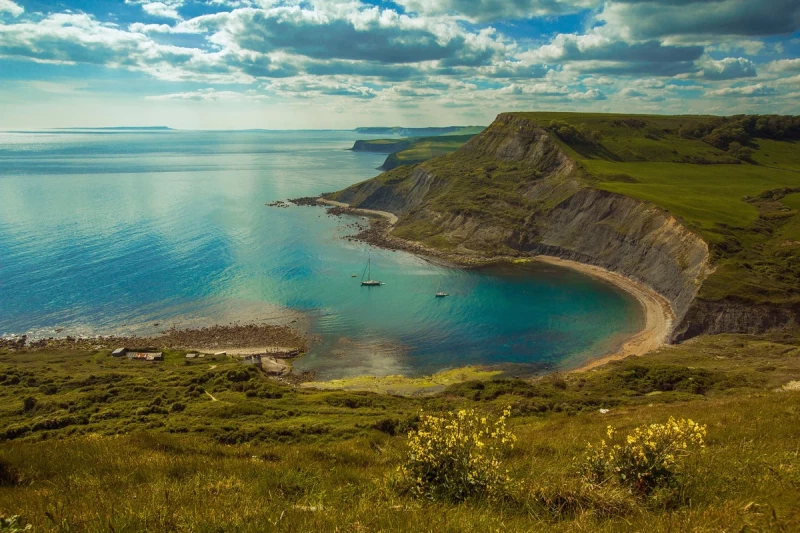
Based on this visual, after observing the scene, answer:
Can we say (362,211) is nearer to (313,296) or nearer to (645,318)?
(313,296)

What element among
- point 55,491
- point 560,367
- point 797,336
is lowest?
point 560,367

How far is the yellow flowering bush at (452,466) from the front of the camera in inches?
442

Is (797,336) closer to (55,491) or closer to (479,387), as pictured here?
(479,387)

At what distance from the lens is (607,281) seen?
311 feet

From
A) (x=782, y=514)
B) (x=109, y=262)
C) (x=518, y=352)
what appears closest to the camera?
(x=782, y=514)

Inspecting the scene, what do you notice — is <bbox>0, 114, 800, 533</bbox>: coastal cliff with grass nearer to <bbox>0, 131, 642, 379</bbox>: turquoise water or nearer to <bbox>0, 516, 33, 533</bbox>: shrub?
<bbox>0, 516, 33, 533</bbox>: shrub

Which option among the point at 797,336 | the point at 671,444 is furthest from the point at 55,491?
the point at 797,336

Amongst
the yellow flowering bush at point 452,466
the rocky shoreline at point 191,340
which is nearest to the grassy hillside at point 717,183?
the rocky shoreline at point 191,340

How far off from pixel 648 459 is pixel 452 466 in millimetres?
4656

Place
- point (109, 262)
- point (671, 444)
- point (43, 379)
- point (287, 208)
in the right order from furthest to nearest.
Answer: point (287, 208) → point (109, 262) → point (43, 379) → point (671, 444)

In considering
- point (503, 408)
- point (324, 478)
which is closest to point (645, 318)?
point (503, 408)

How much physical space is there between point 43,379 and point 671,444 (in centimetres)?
6077

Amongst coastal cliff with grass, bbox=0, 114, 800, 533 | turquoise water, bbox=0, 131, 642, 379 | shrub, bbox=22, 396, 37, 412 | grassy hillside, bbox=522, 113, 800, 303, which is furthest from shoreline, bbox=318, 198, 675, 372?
shrub, bbox=22, 396, 37, 412

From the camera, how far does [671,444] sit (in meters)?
11.5
